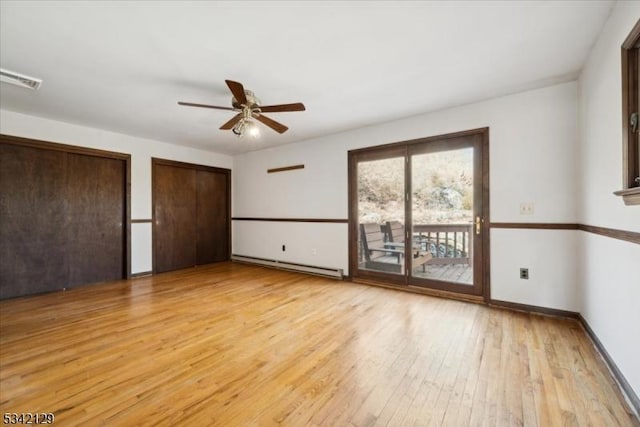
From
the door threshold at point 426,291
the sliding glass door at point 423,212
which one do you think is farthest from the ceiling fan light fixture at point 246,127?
the door threshold at point 426,291

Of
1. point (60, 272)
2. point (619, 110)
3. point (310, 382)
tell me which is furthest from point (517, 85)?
point (60, 272)

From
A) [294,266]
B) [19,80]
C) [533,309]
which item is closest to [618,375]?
[533,309]

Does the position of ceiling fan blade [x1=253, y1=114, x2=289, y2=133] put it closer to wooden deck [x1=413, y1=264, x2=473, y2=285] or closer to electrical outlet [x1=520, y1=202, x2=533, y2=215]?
wooden deck [x1=413, y1=264, x2=473, y2=285]

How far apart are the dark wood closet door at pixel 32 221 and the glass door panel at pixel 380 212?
444cm

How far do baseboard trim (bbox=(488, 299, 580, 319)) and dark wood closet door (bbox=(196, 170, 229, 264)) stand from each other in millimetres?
5112

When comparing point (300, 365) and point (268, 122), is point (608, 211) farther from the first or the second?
point (268, 122)

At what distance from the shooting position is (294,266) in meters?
4.94

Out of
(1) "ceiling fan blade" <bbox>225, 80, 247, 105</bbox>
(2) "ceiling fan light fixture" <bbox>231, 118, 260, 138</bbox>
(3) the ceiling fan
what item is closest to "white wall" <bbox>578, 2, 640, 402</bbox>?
(3) the ceiling fan

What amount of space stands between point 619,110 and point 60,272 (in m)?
6.32

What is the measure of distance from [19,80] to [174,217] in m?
2.89

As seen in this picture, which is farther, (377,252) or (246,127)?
(377,252)

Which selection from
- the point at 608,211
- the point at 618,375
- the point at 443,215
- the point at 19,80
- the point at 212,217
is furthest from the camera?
the point at 212,217

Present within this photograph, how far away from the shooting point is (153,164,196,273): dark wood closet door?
487 centimetres

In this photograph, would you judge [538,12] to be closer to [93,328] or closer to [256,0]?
[256,0]
